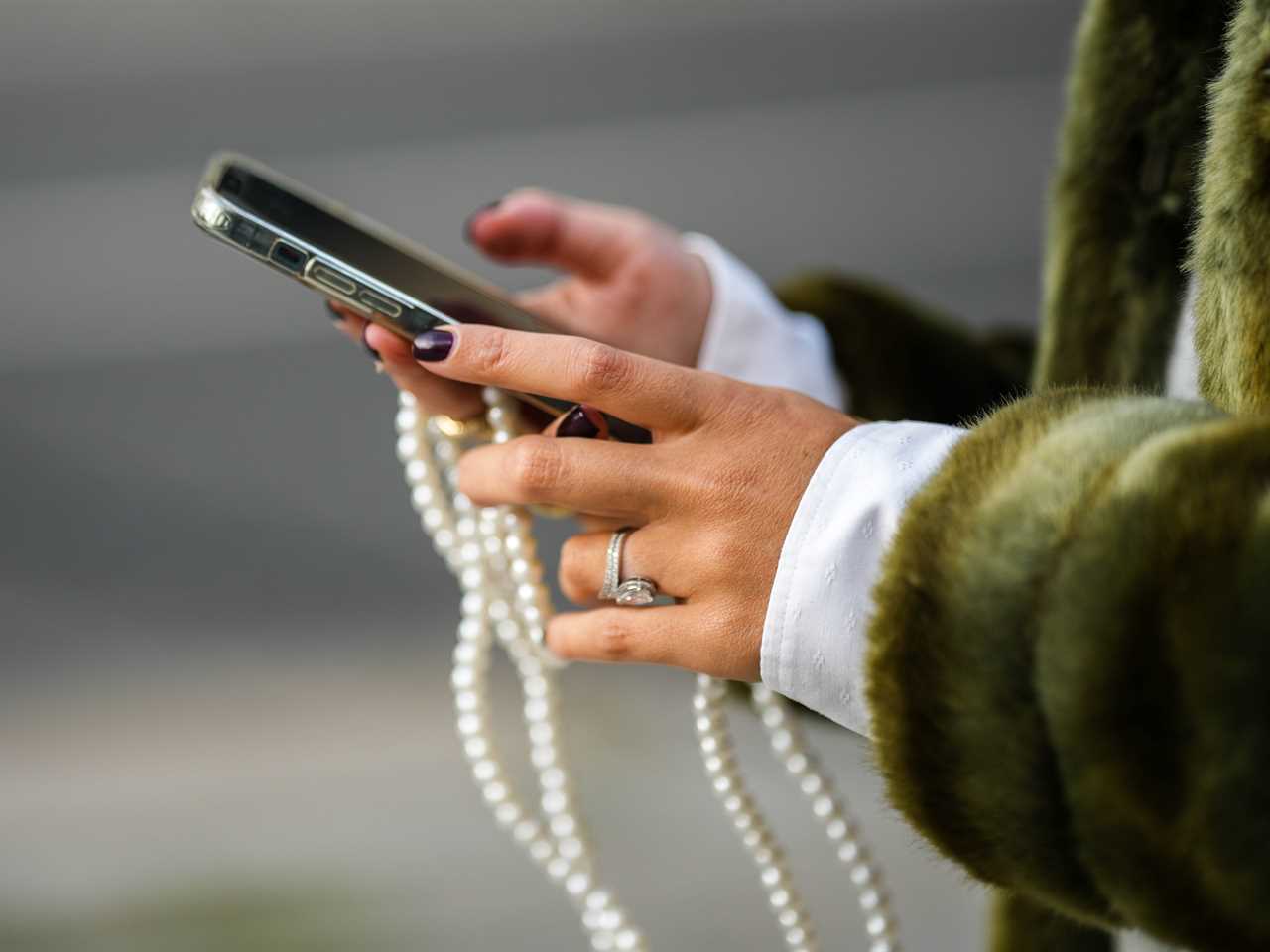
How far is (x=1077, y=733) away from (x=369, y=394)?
175 centimetres

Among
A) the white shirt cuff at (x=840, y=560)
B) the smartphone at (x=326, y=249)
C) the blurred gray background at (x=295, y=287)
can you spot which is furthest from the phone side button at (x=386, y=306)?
the blurred gray background at (x=295, y=287)

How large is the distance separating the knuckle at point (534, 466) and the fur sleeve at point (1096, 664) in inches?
6.5

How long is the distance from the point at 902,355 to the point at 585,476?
0.45 meters

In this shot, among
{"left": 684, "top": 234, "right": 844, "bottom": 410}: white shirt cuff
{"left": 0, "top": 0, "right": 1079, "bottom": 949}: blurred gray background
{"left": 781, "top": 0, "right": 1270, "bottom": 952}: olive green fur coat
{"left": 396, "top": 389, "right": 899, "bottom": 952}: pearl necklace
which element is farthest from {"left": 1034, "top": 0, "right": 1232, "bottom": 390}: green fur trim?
{"left": 0, "top": 0, "right": 1079, "bottom": 949}: blurred gray background

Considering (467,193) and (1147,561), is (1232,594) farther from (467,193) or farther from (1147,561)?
(467,193)

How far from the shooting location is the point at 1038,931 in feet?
2.04

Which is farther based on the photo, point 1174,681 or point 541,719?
point 541,719

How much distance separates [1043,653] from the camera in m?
0.33

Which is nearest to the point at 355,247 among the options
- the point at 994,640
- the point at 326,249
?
the point at 326,249

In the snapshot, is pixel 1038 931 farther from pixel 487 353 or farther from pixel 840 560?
pixel 487 353

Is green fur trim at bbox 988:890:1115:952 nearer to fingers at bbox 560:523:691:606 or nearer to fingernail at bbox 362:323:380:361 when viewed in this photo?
fingers at bbox 560:523:691:606

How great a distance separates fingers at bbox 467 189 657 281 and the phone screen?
0.65ft

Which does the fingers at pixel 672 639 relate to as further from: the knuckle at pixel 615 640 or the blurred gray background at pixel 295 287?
the blurred gray background at pixel 295 287

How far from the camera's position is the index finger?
0.46 m
